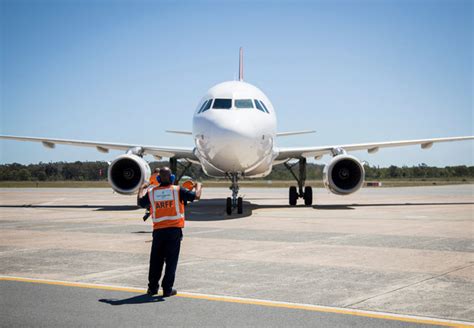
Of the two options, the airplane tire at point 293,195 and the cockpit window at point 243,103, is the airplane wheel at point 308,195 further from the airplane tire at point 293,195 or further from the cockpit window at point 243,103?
the cockpit window at point 243,103

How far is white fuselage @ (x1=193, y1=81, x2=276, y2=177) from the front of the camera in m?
14.6

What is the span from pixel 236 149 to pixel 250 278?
27.0 ft

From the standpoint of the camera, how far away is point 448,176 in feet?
306

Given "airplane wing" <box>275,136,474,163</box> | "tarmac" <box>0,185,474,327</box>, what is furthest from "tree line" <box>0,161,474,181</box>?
"tarmac" <box>0,185,474,327</box>

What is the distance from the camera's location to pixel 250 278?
6.54m

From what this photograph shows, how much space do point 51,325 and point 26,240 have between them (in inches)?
241

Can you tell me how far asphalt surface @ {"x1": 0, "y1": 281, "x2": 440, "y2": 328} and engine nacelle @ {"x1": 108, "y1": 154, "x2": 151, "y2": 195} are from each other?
1315 centimetres

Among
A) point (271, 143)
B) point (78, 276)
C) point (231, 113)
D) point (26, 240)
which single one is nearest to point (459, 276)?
point (78, 276)

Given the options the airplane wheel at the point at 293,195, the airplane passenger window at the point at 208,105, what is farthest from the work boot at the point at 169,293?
the airplane wheel at the point at 293,195

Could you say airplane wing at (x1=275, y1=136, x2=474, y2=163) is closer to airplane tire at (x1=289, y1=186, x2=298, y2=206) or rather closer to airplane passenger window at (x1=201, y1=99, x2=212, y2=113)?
airplane tire at (x1=289, y1=186, x2=298, y2=206)

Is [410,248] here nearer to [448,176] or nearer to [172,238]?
[172,238]

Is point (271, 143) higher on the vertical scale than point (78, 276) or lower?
higher

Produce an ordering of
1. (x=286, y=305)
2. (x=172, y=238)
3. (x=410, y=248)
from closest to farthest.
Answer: (x=286, y=305) < (x=172, y=238) < (x=410, y=248)

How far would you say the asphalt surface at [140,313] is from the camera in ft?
15.1
